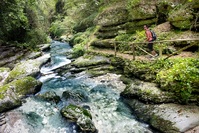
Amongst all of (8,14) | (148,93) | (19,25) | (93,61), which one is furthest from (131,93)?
(19,25)

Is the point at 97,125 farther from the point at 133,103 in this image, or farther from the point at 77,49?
the point at 77,49

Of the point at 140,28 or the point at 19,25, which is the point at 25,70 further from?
the point at 140,28

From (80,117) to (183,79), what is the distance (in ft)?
15.9

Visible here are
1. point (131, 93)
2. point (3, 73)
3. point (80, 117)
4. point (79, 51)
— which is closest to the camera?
point (80, 117)

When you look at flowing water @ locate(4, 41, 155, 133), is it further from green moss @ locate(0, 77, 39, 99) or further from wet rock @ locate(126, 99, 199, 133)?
green moss @ locate(0, 77, 39, 99)

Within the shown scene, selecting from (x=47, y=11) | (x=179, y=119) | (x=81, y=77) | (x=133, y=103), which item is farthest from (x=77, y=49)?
(x=47, y=11)

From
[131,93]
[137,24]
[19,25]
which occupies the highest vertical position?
[19,25]

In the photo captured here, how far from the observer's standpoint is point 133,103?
33.4 feet

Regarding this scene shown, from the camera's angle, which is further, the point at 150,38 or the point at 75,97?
the point at 150,38

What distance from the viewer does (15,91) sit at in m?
12.2

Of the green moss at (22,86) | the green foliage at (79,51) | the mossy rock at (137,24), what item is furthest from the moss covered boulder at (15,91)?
Answer: the mossy rock at (137,24)

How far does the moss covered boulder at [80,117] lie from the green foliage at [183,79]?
390cm

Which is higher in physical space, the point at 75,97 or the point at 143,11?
the point at 143,11

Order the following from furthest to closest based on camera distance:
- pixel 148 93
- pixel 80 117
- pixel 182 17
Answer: pixel 182 17 → pixel 148 93 → pixel 80 117
